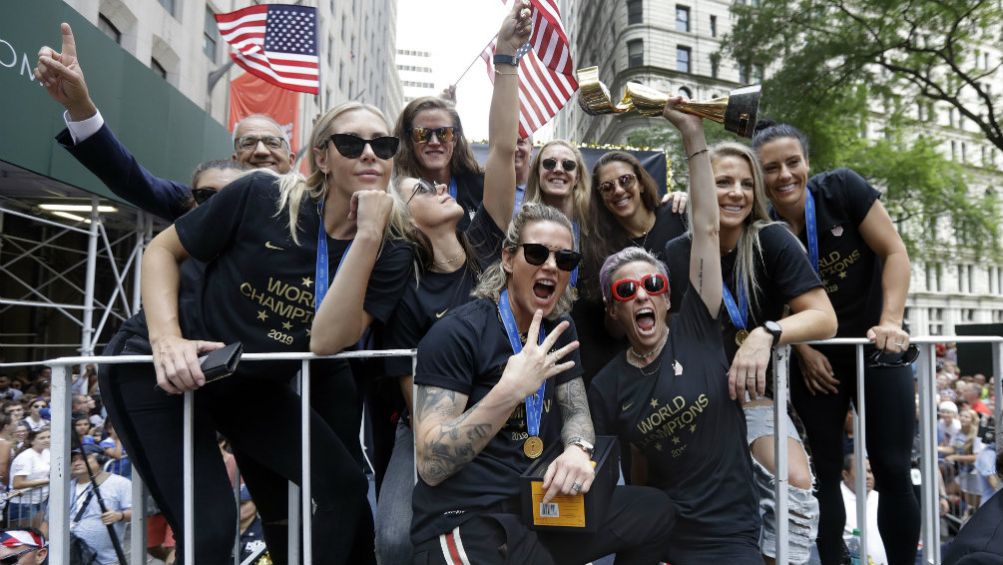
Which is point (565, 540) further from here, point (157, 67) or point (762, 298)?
point (157, 67)

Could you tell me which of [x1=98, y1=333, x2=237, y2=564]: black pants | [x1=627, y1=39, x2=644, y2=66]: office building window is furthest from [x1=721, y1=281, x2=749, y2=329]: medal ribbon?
[x1=627, y1=39, x2=644, y2=66]: office building window

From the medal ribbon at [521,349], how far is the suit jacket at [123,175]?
186 centimetres

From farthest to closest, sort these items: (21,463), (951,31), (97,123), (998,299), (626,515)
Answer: (998,299) < (951,31) < (21,463) < (97,123) < (626,515)

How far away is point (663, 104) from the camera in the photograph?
9.62 ft

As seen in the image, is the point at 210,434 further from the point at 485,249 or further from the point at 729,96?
the point at 729,96

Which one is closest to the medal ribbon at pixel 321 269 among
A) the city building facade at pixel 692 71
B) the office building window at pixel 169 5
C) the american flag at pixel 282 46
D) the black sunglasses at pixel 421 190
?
the black sunglasses at pixel 421 190

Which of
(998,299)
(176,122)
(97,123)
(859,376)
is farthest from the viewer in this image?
(998,299)

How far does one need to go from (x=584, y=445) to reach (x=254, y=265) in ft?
4.84

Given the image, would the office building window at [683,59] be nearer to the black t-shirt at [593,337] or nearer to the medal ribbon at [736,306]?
the black t-shirt at [593,337]

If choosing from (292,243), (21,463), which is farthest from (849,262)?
(21,463)

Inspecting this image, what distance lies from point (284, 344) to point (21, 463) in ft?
16.4

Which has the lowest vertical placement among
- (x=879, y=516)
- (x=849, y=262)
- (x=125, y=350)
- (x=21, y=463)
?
(x=21, y=463)

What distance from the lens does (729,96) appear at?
270cm

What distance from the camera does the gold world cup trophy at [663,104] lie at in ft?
8.77
